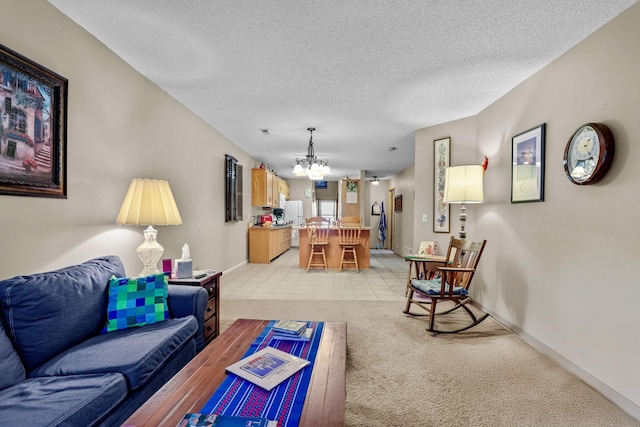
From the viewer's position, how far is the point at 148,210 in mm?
2420

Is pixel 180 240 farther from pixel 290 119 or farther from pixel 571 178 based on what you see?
pixel 571 178

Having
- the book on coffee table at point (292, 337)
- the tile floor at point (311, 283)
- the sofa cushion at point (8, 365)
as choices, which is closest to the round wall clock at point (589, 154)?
the book on coffee table at point (292, 337)

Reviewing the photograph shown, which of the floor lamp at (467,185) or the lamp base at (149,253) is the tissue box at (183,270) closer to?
the lamp base at (149,253)

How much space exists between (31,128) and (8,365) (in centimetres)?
137

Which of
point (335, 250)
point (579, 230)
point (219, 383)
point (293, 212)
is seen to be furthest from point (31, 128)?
point (293, 212)

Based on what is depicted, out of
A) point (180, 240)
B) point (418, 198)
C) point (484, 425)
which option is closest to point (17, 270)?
point (180, 240)

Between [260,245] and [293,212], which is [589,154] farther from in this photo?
[293,212]

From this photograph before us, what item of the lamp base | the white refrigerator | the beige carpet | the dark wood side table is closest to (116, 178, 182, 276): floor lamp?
the lamp base

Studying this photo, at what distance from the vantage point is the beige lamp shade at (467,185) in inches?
132

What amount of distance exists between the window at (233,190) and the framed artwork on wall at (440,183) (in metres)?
3.49

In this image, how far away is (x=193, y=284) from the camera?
8.11ft

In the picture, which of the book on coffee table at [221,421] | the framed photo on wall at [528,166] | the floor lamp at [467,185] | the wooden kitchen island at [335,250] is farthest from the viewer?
the wooden kitchen island at [335,250]

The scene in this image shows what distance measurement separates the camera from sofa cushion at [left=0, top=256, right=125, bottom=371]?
1463 mm

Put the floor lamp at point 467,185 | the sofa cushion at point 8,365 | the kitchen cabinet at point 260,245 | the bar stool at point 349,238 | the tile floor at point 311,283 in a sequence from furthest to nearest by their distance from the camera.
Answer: the kitchen cabinet at point 260,245 < the bar stool at point 349,238 < the tile floor at point 311,283 < the floor lamp at point 467,185 < the sofa cushion at point 8,365
